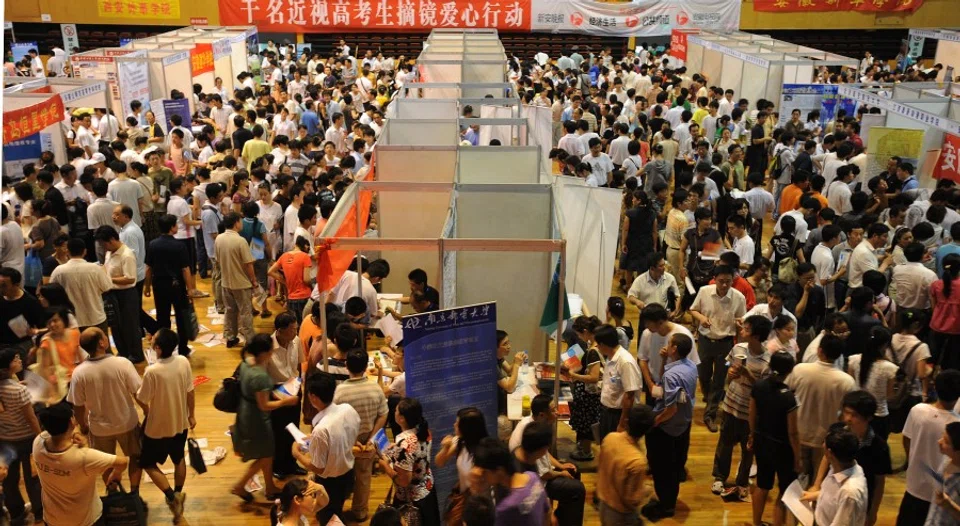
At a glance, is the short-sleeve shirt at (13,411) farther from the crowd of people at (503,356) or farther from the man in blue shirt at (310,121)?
the man in blue shirt at (310,121)

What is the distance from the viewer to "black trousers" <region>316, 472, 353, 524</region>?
4716 millimetres

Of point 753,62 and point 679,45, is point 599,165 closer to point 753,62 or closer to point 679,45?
point 753,62

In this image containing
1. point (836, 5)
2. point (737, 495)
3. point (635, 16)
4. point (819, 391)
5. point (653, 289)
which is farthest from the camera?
point (836, 5)

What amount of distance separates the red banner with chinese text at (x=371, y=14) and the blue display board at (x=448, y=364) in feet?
63.0

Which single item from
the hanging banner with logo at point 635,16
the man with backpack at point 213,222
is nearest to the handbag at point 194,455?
the man with backpack at point 213,222

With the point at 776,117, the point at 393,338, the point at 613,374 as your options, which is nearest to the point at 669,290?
the point at 613,374

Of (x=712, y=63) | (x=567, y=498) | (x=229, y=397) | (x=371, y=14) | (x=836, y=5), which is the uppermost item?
(x=836, y=5)

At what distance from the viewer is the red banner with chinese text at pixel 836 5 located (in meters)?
22.9

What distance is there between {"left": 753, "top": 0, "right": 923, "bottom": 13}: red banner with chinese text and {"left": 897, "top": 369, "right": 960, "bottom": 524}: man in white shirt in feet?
67.9

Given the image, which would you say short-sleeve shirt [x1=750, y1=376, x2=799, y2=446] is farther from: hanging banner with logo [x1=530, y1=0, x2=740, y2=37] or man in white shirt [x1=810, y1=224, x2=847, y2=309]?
hanging banner with logo [x1=530, y1=0, x2=740, y2=37]

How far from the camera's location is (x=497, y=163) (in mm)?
8172

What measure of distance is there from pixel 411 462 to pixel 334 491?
0.63 metres

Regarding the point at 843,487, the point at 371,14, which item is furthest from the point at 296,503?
the point at 371,14

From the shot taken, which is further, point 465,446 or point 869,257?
point 869,257
